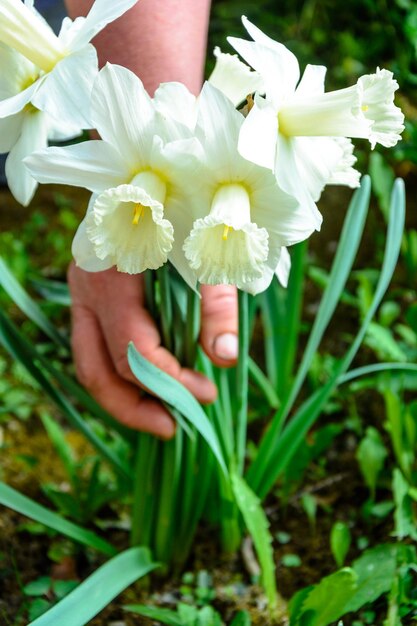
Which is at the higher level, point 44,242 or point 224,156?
point 44,242

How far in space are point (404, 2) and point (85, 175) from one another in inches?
44.9

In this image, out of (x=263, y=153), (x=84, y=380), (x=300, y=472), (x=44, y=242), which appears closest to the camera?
(x=263, y=153)

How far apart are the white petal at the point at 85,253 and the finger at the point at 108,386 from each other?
0.87ft

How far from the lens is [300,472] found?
103 centimetres

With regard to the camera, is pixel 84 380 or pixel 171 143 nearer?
pixel 171 143

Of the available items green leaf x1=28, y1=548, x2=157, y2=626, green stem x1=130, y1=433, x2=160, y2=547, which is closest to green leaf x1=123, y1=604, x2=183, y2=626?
green leaf x1=28, y1=548, x2=157, y2=626

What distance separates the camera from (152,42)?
0.77 metres

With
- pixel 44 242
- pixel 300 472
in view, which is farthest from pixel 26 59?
pixel 44 242

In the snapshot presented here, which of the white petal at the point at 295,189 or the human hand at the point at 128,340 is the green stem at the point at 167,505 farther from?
the white petal at the point at 295,189

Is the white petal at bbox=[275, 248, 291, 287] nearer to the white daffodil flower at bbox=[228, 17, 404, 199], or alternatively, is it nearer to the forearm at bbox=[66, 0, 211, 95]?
the white daffodil flower at bbox=[228, 17, 404, 199]

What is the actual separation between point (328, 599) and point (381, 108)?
1.59 ft

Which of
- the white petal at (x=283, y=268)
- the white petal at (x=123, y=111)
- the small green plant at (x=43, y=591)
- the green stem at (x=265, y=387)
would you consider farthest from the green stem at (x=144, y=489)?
the white petal at (x=123, y=111)

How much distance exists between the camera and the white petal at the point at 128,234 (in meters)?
0.52

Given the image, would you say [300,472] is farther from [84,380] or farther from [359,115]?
[359,115]
